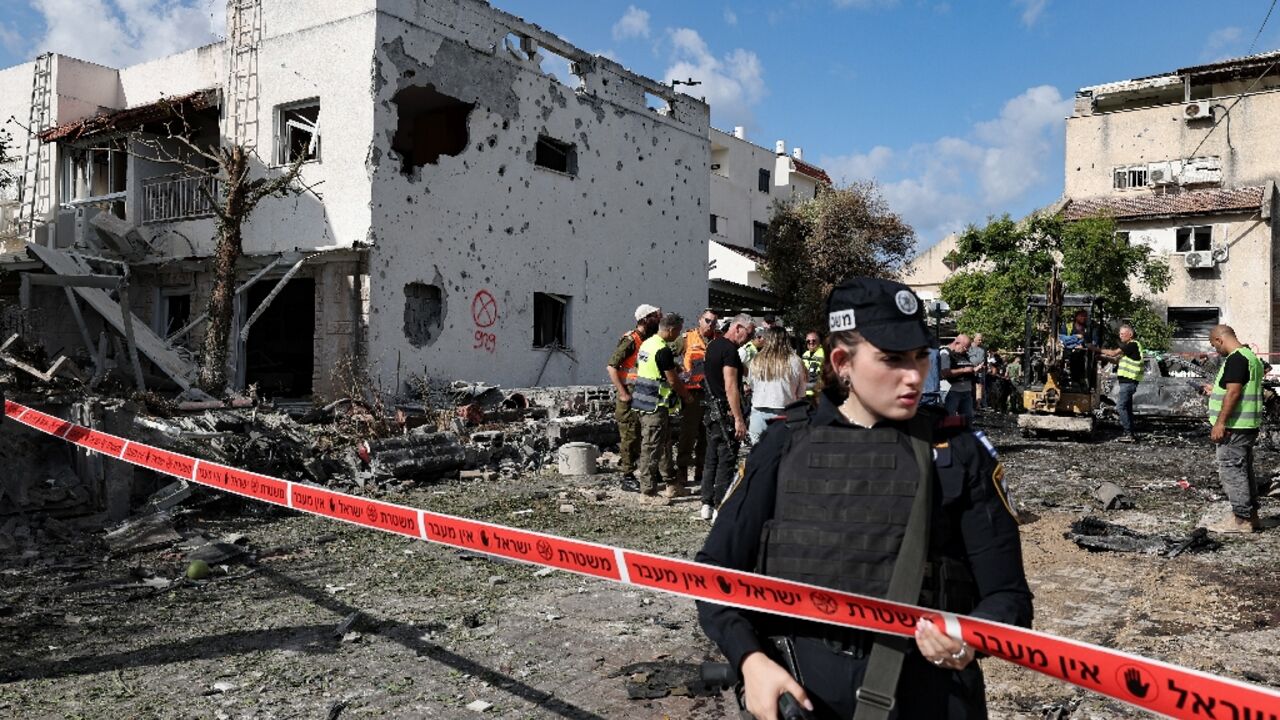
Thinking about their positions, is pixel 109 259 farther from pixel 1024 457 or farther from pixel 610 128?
pixel 1024 457

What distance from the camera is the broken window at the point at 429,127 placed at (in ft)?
54.6

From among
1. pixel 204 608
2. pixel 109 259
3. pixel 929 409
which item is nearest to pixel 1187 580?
pixel 929 409

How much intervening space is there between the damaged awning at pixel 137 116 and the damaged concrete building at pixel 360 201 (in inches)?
2.1

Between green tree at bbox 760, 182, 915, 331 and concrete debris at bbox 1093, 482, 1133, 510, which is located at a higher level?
green tree at bbox 760, 182, 915, 331

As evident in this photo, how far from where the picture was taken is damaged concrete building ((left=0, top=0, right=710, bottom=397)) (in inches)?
583

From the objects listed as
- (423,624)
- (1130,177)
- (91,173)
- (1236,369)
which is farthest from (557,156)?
(1130,177)

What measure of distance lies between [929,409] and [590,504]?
7485 mm

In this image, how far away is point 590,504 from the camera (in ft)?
30.5

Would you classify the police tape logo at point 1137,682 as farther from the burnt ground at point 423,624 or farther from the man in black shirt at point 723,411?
the man in black shirt at point 723,411

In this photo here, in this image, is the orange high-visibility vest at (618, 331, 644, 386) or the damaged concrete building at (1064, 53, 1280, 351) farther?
the damaged concrete building at (1064, 53, 1280, 351)

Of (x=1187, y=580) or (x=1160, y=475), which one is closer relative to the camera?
(x=1187, y=580)

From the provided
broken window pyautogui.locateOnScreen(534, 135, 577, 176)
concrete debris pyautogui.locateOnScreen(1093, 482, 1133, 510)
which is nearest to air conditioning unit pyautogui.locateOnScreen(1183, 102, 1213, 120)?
broken window pyautogui.locateOnScreen(534, 135, 577, 176)

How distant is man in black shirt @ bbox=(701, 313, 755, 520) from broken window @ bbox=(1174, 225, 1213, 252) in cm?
2857

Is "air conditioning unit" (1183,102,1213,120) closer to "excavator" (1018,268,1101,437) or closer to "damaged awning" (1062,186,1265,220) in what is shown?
"damaged awning" (1062,186,1265,220)
